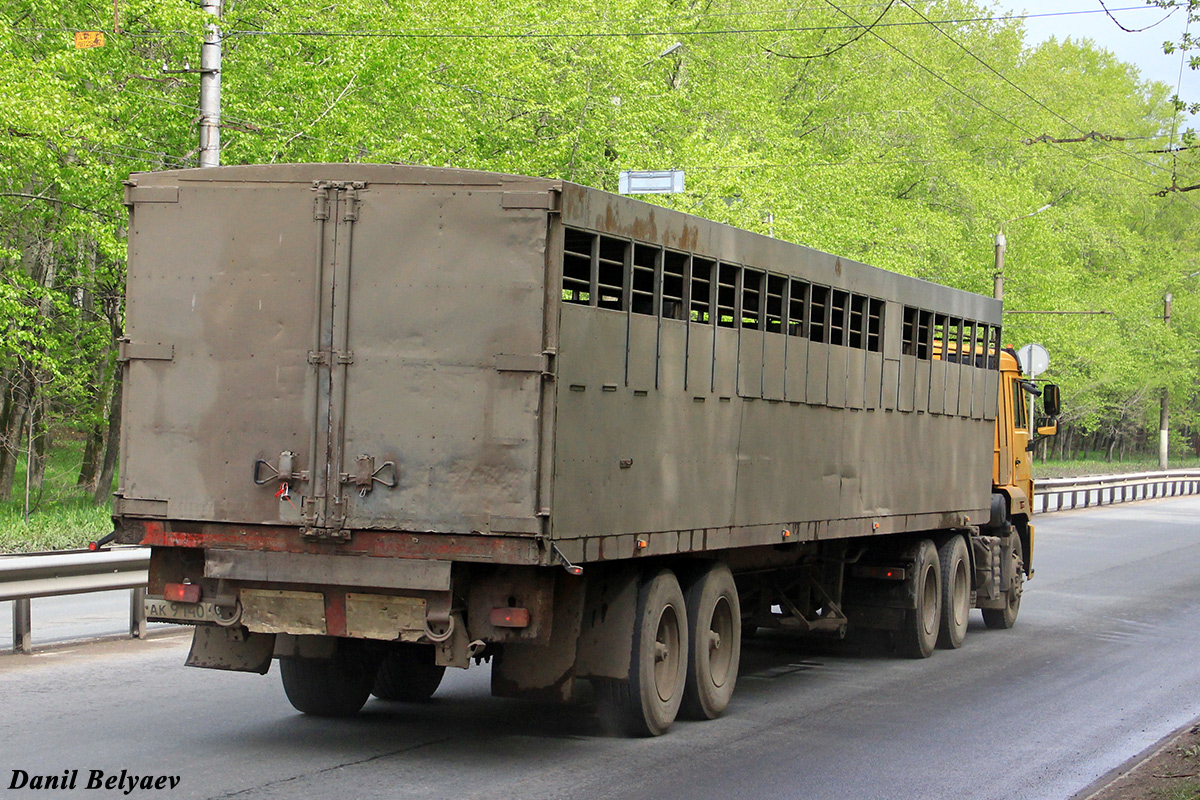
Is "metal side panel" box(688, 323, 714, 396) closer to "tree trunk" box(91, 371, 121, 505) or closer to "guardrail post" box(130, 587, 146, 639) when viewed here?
"guardrail post" box(130, 587, 146, 639)

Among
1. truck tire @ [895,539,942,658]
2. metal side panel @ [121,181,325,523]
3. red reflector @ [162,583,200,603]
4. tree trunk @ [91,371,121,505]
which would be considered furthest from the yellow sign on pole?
red reflector @ [162,583,200,603]

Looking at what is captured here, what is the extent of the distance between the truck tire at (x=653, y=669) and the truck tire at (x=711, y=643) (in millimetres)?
215

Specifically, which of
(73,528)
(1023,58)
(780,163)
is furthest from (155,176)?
(1023,58)

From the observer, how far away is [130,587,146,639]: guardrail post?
1316 cm

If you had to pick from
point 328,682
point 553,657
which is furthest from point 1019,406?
point 328,682

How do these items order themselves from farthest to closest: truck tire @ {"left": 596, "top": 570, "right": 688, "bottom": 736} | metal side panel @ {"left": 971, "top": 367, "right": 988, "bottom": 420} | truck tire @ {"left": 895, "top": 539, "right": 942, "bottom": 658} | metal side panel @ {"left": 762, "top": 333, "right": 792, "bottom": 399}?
1. metal side panel @ {"left": 971, "top": 367, "right": 988, "bottom": 420}
2. truck tire @ {"left": 895, "top": 539, "right": 942, "bottom": 658}
3. metal side panel @ {"left": 762, "top": 333, "right": 792, "bottom": 399}
4. truck tire @ {"left": 596, "top": 570, "right": 688, "bottom": 736}

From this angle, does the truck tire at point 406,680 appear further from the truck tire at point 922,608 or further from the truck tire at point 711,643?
the truck tire at point 922,608

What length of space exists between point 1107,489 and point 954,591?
108ft

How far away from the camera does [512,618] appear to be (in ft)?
27.4

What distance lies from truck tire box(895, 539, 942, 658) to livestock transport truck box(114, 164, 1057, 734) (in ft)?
15.0

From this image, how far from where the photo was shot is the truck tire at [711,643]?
1019 cm

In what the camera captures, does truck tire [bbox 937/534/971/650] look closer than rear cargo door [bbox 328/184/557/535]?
No

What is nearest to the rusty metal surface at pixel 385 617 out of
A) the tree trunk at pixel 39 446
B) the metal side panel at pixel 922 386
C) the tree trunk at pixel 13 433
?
the metal side panel at pixel 922 386

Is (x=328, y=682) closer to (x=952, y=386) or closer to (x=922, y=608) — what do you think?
(x=922, y=608)
